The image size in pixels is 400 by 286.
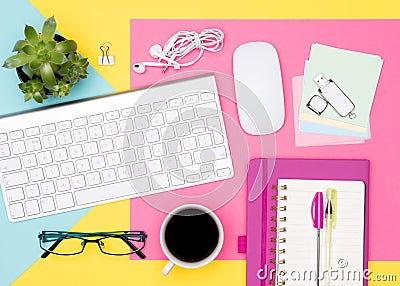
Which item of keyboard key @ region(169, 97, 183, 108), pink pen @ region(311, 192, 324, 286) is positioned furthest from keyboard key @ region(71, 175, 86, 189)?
pink pen @ region(311, 192, 324, 286)

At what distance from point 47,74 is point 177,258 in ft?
1.28

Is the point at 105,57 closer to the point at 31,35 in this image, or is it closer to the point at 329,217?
the point at 31,35

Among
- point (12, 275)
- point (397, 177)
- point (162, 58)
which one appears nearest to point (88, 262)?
point (12, 275)

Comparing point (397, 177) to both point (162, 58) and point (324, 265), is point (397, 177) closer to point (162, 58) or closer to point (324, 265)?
point (324, 265)

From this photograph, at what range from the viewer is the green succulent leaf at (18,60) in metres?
0.95

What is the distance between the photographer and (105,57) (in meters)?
1.04

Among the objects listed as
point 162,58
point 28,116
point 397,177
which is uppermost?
point 162,58

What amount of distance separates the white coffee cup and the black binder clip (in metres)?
0.30

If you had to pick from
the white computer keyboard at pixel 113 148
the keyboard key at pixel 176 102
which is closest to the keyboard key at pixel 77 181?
the white computer keyboard at pixel 113 148

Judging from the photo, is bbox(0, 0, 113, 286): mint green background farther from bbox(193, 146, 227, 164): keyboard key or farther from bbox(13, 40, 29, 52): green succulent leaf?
bbox(193, 146, 227, 164): keyboard key

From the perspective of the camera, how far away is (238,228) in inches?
41.1

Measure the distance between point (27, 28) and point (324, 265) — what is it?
673mm

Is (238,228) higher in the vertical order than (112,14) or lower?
lower

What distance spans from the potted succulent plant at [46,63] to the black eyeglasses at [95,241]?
0.83 feet
